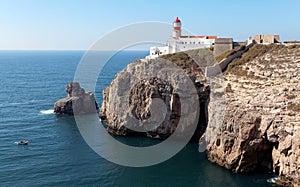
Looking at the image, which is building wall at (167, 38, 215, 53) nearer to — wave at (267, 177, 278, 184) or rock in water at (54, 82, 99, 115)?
rock in water at (54, 82, 99, 115)

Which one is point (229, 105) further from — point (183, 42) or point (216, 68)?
point (183, 42)

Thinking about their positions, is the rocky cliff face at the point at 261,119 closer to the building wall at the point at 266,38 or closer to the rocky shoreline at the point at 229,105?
the rocky shoreline at the point at 229,105

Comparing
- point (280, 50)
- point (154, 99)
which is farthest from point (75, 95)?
point (280, 50)

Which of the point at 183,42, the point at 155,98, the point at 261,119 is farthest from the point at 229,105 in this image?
the point at 183,42

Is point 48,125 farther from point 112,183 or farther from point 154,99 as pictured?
point 112,183

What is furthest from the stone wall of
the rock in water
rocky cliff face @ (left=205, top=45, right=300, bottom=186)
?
the rock in water
